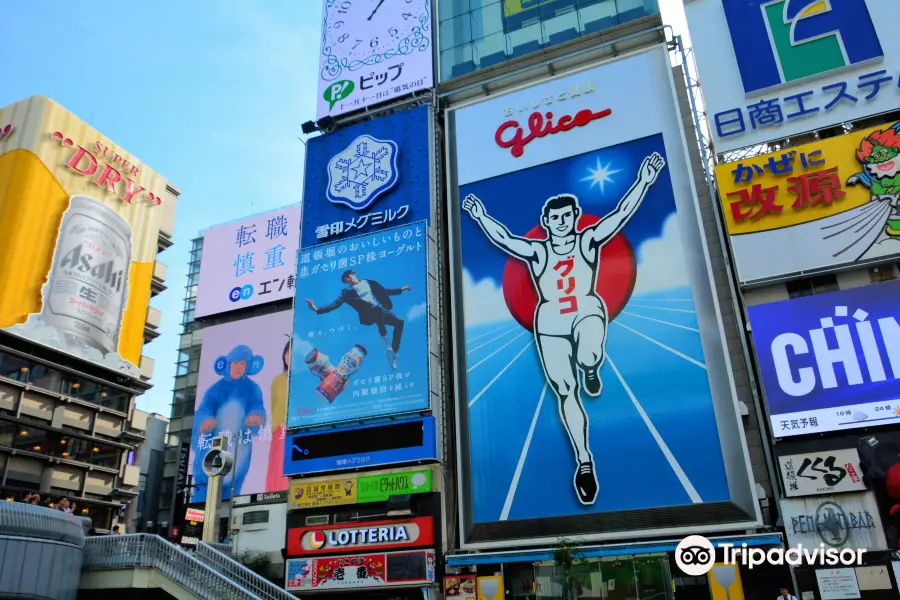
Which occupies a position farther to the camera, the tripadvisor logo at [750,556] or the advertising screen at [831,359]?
the advertising screen at [831,359]

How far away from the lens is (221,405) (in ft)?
155

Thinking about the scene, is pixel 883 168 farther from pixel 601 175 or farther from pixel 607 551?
pixel 607 551

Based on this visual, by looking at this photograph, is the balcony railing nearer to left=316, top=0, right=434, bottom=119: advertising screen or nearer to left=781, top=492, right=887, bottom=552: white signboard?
left=781, top=492, right=887, bottom=552: white signboard

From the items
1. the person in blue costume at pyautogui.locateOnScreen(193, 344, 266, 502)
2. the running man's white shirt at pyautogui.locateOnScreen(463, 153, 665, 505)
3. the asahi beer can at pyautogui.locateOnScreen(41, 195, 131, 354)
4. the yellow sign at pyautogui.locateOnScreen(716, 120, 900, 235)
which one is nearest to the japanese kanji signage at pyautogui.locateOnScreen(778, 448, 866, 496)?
the running man's white shirt at pyautogui.locateOnScreen(463, 153, 665, 505)

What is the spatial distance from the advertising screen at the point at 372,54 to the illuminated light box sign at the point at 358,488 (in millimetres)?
17531

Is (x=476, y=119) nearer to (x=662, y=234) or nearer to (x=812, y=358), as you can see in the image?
(x=662, y=234)

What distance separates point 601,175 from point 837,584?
1554cm

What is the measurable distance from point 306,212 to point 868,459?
940 inches

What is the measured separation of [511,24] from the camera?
33.8 metres

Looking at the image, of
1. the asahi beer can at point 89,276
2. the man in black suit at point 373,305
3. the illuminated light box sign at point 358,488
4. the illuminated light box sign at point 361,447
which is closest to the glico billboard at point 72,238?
the asahi beer can at point 89,276

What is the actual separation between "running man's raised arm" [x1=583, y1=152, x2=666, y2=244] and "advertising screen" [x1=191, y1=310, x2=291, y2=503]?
24873mm

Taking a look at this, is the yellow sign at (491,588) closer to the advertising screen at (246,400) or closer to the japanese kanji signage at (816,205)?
the japanese kanji signage at (816,205)

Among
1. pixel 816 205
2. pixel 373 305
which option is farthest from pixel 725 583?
pixel 373 305

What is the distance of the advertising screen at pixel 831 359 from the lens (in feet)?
68.3
